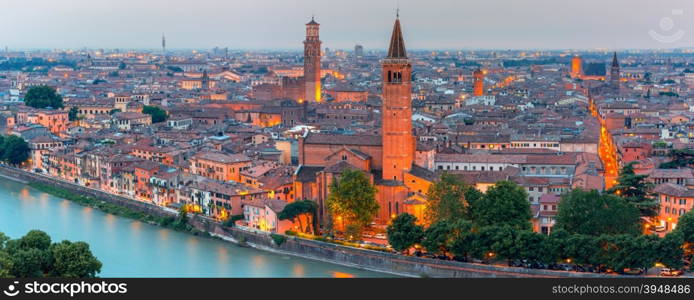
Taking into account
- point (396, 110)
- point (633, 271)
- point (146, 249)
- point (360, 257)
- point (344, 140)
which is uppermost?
point (396, 110)

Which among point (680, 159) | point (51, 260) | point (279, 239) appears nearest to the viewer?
point (51, 260)

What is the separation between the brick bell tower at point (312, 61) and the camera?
25141mm

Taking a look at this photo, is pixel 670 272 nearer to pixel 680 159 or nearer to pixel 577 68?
pixel 680 159

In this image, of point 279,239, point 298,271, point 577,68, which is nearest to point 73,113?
point 279,239

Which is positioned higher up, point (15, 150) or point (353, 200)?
point (353, 200)

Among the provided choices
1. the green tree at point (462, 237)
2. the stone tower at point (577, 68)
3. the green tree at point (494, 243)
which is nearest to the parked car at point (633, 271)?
the green tree at point (494, 243)

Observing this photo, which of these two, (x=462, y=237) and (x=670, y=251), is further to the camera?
(x=462, y=237)

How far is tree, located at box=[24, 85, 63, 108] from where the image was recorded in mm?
26031

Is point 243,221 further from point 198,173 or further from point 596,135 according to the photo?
point 596,135

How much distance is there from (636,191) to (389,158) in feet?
10.7

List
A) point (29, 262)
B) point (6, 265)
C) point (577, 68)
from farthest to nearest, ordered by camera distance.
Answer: point (577, 68) < point (29, 262) < point (6, 265)

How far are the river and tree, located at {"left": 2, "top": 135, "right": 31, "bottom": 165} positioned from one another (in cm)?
350

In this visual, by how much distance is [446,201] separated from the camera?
10734 millimetres

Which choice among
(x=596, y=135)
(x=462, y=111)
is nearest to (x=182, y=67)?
(x=462, y=111)
